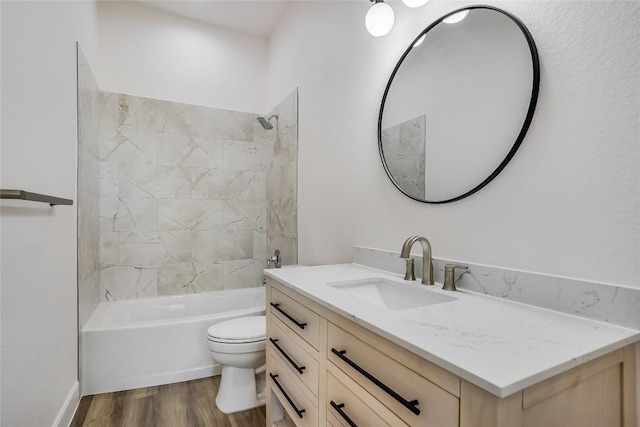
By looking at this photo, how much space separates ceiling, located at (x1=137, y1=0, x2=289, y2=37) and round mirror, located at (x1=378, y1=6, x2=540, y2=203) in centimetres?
202

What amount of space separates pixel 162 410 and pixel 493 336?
1.97 meters

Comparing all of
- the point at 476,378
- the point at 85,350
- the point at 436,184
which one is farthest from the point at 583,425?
the point at 85,350

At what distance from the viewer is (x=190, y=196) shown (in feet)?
9.94

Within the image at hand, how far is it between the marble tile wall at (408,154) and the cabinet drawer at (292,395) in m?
0.91

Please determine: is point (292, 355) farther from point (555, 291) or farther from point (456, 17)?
point (456, 17)

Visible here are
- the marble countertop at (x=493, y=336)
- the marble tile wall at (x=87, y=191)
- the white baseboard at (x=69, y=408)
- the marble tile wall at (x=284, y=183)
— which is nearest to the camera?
the marble countertop at (x=493, y=336)

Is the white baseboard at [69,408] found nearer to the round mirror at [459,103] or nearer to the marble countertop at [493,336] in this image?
the marble countertop at [493,336]

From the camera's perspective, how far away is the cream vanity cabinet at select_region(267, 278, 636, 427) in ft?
1.88

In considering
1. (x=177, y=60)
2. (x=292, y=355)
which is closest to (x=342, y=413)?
(x=292, y=355)

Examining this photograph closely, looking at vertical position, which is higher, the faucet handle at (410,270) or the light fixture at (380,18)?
the light fixture at (380,18)

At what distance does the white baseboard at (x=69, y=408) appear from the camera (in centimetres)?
157

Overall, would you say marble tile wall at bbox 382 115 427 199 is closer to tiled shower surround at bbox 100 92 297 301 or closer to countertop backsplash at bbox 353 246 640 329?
countertop backsplash at bbox 353 246 640 329

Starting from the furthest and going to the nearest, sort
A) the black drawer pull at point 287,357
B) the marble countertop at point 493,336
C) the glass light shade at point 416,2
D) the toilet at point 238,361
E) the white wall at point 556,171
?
the toilet at point 238,361 < the glass light shade at point 416,2 < the black drawer pull at point 287,357 < the white wall at point 556,171 < the marble countertop at point 493,336

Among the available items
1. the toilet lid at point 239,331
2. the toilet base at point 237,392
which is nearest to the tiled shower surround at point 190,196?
the toilet lid at point 239,331
